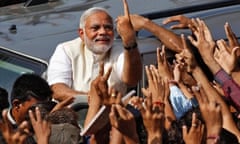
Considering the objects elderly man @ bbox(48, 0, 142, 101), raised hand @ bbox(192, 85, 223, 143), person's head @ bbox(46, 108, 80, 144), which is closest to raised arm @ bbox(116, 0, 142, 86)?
elderly man @ bbox(48, 0, 142, 101)

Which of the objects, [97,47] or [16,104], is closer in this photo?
[16,104]

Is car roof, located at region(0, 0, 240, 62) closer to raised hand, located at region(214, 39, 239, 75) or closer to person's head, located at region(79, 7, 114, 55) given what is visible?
person's head, located at region(79, 7, 114, 55)

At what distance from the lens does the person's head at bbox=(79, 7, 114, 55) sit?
6.30 meters

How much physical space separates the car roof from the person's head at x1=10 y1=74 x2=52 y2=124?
0.54m

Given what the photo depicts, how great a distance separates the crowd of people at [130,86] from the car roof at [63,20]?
17 cm

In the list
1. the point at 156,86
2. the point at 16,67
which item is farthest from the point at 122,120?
the point at 16,67

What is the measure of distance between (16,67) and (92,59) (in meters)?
0.49

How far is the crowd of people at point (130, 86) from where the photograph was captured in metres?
4.89

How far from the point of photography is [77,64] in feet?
21.3

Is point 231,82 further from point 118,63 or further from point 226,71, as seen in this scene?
point 118,63

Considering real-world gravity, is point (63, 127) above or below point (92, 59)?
→ below

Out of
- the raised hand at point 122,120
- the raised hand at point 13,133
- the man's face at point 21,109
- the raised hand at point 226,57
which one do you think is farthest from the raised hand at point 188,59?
the raised hand at point 13,133

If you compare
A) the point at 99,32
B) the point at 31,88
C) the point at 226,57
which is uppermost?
the point at 99,32

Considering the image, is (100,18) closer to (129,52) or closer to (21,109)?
(129,52)
